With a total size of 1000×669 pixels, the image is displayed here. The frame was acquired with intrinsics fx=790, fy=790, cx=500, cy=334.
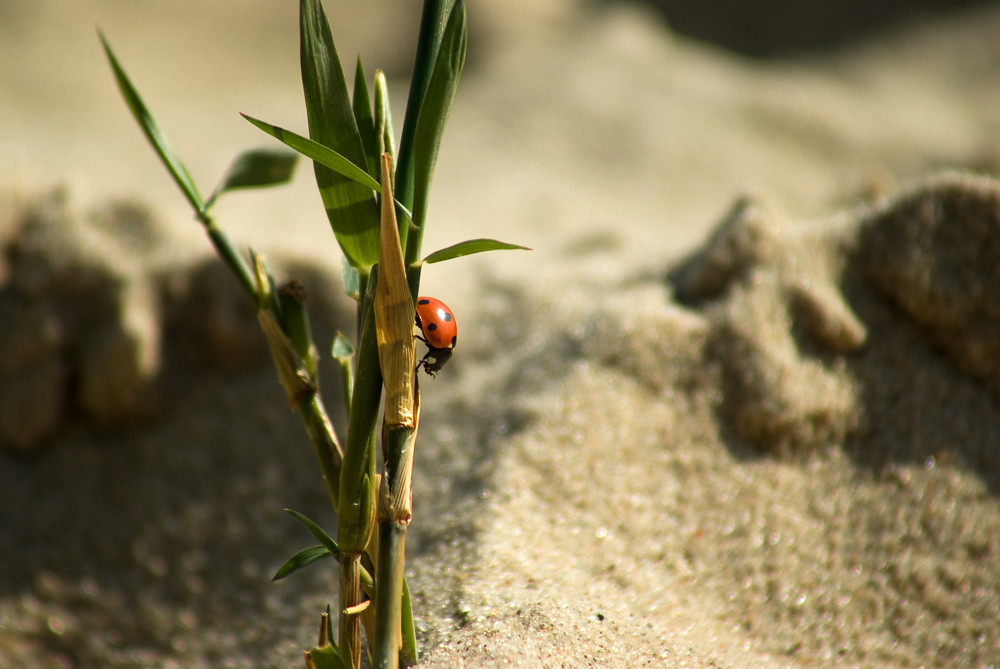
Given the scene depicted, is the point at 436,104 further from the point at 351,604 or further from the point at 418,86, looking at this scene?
the point at 351,604

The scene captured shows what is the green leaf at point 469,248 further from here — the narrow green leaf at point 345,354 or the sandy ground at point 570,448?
the sandy ground at point 570,448

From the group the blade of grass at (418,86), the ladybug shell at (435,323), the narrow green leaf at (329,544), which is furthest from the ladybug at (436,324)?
the narrow green leaf at (329,544)

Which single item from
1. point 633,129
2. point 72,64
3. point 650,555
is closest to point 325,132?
point 650,555

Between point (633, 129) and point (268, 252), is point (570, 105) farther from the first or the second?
point (268, 252)

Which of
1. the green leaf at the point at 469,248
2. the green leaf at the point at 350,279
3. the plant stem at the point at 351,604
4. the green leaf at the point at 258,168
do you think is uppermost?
the green leaf at the point at 258,168

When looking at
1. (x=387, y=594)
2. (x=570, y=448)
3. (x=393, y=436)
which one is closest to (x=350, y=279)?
(x=393, y=436)

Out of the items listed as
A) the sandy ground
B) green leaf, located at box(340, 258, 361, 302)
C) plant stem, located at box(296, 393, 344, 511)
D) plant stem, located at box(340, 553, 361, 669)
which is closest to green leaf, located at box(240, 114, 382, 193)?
green leaf, located at box(340, 258, 361, 302)
